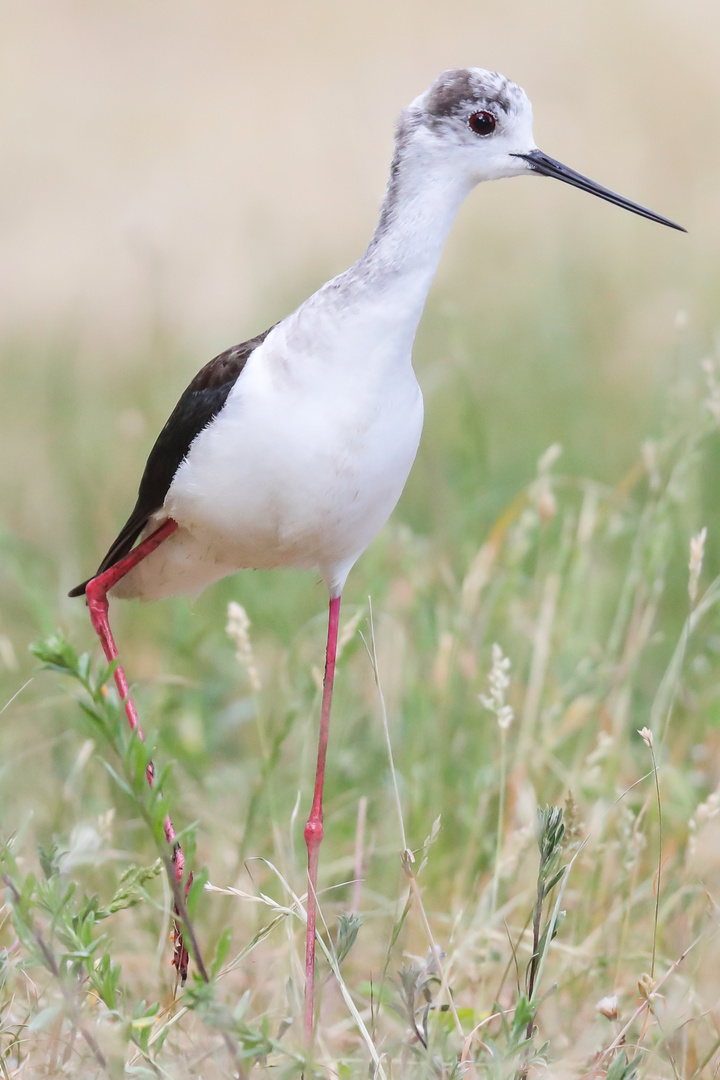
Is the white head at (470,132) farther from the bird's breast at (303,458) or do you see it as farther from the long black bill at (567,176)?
the bird's breast at (303,458)

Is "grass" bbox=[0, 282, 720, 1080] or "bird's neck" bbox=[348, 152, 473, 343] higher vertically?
"bird's neck" bbox=[348, 152, 473, 343]

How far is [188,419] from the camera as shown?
268cm

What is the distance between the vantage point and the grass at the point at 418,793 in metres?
2.03

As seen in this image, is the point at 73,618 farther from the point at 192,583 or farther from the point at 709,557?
the point at 709,557

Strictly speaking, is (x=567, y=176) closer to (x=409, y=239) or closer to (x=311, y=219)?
(x=409, y=239)

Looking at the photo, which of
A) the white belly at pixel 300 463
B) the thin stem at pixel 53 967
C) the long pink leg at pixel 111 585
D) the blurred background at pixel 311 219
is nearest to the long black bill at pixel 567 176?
the white belly at pixel 300 463

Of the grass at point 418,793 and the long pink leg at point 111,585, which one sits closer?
the grass at point 418,793

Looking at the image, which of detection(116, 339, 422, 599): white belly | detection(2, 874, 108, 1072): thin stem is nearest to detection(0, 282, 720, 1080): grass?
detection(2, 874, 108, 1072): thin stem

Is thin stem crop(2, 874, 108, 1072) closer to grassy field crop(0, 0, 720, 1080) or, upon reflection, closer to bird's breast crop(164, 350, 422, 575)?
grassy field crop(0, 0, 720, 1080)

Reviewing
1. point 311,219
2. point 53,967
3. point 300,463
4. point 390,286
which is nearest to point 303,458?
point 300,463

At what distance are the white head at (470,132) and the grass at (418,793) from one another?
2.70 ft

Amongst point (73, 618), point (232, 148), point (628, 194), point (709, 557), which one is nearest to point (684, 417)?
point (709, 557)

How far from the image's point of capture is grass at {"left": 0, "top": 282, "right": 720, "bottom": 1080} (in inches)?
80.0

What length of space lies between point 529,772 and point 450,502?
1606mm
